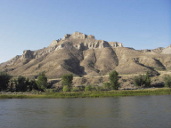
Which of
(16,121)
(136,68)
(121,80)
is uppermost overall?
(136,68)

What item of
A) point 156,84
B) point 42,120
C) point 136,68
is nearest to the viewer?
point 42,120

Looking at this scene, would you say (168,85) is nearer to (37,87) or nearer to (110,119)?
(37,87)

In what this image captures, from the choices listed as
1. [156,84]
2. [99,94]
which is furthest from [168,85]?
[99,94]

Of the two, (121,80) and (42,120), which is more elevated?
(121,80)

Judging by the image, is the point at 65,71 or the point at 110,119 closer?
the point at 110,119

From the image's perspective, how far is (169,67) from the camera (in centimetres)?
19488

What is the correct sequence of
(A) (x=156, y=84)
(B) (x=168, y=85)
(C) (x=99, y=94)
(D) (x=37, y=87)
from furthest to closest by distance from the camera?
(A) (x=156, y=84), (D) (x=37, y=87), (B) (x=168, y=85), (C) (x=99, y=94)

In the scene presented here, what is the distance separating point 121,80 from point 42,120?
109015 millimetres

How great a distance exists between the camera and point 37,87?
105875 millimetres

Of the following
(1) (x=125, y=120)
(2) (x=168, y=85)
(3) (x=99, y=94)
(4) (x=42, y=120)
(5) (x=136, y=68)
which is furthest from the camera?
(5) (x=136, y=68)

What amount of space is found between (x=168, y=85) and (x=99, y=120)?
73.9 meters

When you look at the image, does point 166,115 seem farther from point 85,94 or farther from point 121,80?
point 121,80

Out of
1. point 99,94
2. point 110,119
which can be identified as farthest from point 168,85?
point 110,119

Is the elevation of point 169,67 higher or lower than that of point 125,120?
higher
